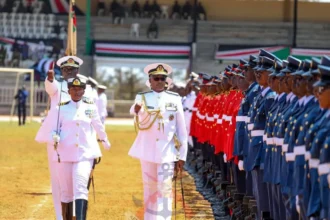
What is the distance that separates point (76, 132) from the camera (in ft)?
34.6

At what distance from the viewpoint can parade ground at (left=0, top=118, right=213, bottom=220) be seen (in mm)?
12625

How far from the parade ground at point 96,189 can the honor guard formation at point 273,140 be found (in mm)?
864

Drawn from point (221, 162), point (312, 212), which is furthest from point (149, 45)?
point (312, 212)

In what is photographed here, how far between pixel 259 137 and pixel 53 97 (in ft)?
8.94

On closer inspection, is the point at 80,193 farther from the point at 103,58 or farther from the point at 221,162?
the point at 103,58

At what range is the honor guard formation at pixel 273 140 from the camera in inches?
282

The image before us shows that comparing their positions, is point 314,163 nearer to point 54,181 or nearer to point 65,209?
point 65,209

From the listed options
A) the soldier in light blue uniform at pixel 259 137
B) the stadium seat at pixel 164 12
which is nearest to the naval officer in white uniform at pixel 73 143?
the soldier in light blue uniform at pixel 259 137

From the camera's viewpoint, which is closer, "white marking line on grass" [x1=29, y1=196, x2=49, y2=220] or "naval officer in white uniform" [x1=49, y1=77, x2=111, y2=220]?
"naval officer in white uniform" [x1=49, y1=77, x2=111, y2=220]

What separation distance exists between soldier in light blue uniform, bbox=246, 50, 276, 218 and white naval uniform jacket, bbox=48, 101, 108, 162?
6.12 feet

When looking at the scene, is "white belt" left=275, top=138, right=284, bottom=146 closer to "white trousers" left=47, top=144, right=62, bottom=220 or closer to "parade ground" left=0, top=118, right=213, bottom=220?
"white trousers" left=47, top=144, right=62, bottom=220

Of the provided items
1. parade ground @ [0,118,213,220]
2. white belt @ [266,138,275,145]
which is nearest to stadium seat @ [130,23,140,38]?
parade ground @ [0,118,213,220]

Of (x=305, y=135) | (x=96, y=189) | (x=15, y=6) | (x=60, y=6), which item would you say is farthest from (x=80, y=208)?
(x=15, y=6)

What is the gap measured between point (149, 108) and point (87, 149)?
851mm
